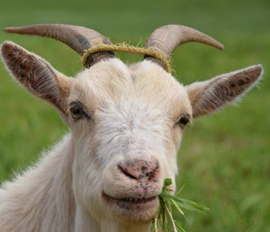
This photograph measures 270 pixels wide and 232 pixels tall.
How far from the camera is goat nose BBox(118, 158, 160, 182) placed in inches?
207

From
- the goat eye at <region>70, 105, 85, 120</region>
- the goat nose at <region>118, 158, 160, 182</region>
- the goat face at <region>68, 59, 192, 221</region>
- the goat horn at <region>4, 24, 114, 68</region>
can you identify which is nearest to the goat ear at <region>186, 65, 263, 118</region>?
the goat face at <region>68, 59, 192, 221</region>

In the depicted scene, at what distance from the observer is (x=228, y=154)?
40.7ft

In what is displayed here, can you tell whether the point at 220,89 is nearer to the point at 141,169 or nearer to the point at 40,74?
the point at 40,74

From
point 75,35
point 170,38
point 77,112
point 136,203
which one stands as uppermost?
point 170,38

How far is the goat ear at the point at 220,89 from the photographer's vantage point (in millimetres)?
6664

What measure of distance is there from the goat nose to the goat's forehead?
70 cm

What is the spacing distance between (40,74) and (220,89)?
1375mm

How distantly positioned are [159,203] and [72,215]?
3.37 feet

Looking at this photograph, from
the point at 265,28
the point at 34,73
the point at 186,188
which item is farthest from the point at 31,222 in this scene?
the point at 265,28

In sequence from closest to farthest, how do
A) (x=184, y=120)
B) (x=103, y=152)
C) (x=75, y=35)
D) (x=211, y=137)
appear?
(x=103, y=152)
(x=184, y=120)
(x=75, y=35)
(x=211, y=137)

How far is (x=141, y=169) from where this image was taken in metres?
5.27

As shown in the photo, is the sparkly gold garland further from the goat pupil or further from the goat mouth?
the goat mouth

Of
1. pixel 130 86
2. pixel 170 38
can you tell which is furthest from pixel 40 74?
pixel 170 38

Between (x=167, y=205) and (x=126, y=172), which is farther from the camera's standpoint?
(x=167, y=205)
